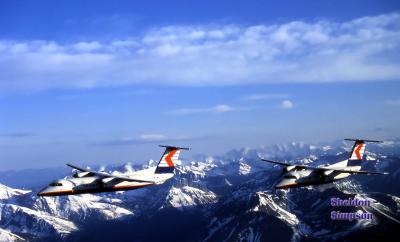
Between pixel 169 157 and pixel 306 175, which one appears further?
pixel 306 175

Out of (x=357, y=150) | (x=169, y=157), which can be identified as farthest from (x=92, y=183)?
(x=357, y=150)

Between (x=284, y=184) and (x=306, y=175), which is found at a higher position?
(x=306, y=175)

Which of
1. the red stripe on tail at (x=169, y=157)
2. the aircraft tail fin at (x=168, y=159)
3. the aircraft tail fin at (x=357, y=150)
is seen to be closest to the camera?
the aircraft tail fin at (x=168, y=159)

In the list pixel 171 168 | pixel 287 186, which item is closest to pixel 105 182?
pixel 171 168

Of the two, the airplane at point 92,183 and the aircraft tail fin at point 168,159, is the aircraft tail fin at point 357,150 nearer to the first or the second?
the aircraft tail fin at point 168,159

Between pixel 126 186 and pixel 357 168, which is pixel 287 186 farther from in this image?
pixel 126 186

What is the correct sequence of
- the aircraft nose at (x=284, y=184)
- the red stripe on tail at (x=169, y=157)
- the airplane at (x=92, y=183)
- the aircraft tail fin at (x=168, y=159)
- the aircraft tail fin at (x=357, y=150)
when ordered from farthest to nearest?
the aircraft tail fin at (x=357, y=150)
the red stripe on tail at (x=169, y=157)
the aircraft tail fin at (x=168, y=159)
the aircraft nose at (x=284, y=184)
the airplane at (x=92, y=183)

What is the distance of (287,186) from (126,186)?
1515 inches

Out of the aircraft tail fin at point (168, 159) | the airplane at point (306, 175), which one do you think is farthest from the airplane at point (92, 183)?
the airplane at point (306, 175)

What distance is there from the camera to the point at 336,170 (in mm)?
110812

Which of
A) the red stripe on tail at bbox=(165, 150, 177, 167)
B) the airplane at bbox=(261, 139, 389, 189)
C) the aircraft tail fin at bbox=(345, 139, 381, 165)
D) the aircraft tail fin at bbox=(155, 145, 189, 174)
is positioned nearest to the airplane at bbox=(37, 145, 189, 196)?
the aircraft tail fin at bbox=(155, 145, 189, 174)

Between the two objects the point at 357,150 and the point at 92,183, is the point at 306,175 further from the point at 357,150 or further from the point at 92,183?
the point at 92,183

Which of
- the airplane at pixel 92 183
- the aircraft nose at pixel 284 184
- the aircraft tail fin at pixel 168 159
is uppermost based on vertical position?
the aircraft tail fin at pixel 168 159

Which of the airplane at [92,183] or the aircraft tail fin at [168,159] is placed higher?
the aircraft tail fin at [168,159]
